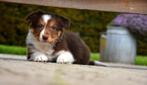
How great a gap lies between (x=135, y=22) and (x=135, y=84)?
14.5 feet

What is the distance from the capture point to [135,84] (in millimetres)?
1451

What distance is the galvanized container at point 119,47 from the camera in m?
5.36

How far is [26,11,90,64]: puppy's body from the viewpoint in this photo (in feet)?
8.45

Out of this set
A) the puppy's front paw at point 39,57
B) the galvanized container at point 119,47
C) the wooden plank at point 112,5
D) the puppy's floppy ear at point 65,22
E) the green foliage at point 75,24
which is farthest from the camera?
the green foliage at point 75,24

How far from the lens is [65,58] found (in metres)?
2.54

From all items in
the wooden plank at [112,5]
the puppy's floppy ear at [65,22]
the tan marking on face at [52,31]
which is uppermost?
the wooden plank at [112,5]

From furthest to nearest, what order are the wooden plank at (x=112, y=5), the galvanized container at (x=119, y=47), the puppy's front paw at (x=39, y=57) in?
the galvanized container at (x=119, y=47)
the puppy's front paw at (x=39, y=57)
the wooden plank at (x=112, y=5)

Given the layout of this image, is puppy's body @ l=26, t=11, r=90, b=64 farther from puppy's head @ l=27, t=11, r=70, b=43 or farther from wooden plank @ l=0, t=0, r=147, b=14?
wooden plank @ l=0, t=0, r=147, b=14

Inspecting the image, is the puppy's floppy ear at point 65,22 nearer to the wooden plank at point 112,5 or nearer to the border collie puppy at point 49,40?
the border collie puppy at point 49,40

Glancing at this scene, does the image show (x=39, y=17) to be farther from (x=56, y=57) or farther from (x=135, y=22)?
(x=135, y=22)

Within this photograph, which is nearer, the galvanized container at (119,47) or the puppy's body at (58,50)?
the puppy's body at (58,50)

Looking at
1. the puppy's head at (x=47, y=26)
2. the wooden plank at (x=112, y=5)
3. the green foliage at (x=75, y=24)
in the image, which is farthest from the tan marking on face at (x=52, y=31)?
the green foliage at (x=75, y=24)

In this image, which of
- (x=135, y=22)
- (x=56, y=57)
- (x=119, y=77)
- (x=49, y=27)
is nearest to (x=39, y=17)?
(x=49, y=27)

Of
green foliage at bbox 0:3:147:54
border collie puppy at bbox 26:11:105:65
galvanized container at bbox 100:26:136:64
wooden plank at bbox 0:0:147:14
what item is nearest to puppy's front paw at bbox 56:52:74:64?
border collie puppy at bbox 26:11:105:65
